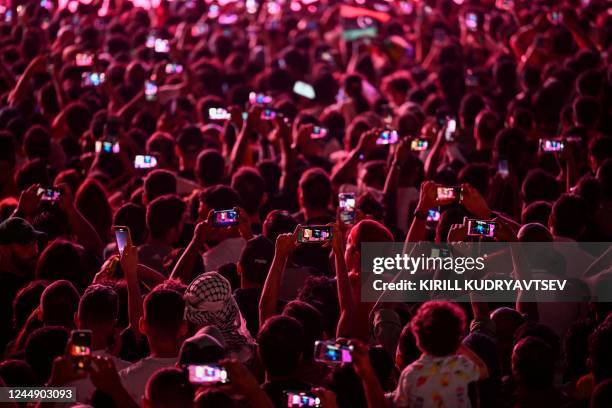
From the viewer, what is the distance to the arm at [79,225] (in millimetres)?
7836

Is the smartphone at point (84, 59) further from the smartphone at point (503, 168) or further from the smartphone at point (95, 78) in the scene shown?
the smartphone at point (503, 168)

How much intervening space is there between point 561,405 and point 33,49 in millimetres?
11378

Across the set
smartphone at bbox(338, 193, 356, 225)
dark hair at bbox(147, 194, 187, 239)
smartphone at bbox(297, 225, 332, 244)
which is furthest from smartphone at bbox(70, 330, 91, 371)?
smartphone at bbox(338, 193, 356, 225)

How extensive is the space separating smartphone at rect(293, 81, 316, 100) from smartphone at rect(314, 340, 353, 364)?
7.46 metres

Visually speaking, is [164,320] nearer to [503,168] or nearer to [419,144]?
[419,144]

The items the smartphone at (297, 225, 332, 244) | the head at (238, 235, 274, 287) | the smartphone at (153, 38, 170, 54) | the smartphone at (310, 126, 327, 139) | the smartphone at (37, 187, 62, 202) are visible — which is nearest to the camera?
the smartphone at (297, 225, 332, 244)

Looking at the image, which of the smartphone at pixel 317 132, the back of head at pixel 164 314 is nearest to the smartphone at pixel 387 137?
the smartphone at pixel 317 132

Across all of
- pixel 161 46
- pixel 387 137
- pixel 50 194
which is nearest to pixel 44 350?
pixel 50 194

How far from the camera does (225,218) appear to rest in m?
7.10

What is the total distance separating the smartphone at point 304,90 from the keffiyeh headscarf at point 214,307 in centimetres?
650

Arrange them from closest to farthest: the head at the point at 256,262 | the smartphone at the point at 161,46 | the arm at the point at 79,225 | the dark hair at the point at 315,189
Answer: the head at the point at 256,262 < the arm at the point at 79,225 < the dark hair at the point at 315,189 < the smartphone at the point at 161,46

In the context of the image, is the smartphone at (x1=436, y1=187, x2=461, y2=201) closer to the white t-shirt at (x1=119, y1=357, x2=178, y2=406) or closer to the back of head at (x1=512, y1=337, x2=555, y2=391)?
the back of head at (x1=512, y1=337, x2=555, y2=391)

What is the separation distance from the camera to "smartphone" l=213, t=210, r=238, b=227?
7.05 metres

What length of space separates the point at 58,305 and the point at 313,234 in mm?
1526
